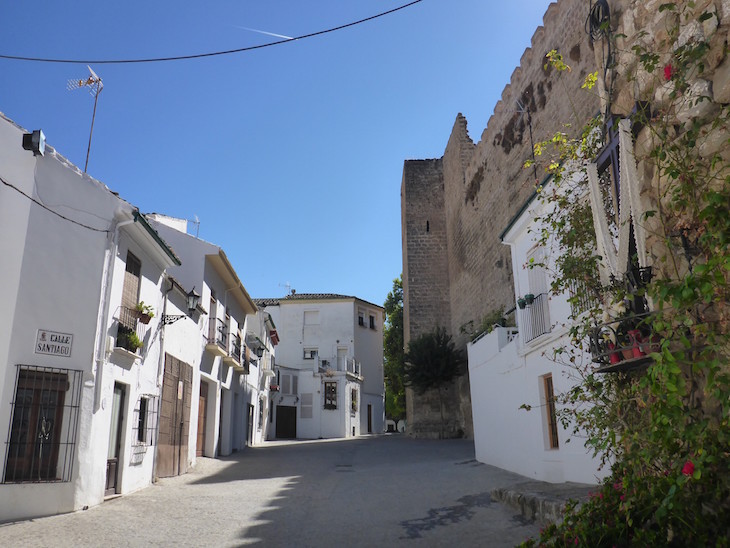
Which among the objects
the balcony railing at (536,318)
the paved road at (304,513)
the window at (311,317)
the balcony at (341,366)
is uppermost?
the window at (311,317)

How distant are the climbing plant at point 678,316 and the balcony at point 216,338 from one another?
12.7 metres

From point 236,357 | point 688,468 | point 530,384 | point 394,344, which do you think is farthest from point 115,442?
point 394,344

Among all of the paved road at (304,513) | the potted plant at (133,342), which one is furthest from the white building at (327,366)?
the potted plant at (133,342)

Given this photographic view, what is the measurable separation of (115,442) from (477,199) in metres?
16.3

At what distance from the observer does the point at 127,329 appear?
9133 millimetres

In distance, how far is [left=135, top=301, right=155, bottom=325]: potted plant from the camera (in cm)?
947

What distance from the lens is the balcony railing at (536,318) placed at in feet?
30.5

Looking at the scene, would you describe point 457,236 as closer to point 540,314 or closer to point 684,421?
point 540,314

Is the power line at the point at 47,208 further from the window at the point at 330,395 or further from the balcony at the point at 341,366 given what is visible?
the balcony at the point at 341,366

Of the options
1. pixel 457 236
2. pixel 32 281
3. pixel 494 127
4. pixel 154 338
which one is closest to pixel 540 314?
pixel 154 338

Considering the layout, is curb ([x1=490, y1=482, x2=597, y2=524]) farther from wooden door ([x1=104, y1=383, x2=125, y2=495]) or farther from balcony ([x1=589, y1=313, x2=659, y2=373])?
wooden door ([x1=104, y1=383, x2=125, y2=495])

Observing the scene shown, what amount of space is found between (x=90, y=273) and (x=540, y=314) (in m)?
6.76

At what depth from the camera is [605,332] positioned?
364 cm

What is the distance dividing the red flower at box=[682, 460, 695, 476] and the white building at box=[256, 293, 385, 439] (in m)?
29.6
